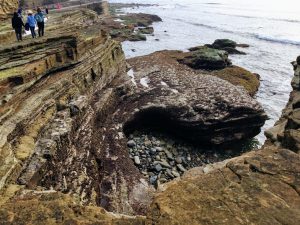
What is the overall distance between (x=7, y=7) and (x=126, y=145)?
19.1 meters

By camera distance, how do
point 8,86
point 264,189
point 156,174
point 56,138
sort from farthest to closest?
point 156,174
point 8,86
point 56,138
point 264,189

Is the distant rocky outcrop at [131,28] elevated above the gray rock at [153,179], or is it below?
below

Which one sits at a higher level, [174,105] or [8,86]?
[8,86]

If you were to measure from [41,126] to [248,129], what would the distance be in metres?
16.6

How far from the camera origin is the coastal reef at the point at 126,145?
880 cm

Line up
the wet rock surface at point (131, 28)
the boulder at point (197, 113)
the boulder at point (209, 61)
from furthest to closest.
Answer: the wet rock surface at point (131, 28) → the boulder at point (209, 61) → the boulder at point (197, 113)

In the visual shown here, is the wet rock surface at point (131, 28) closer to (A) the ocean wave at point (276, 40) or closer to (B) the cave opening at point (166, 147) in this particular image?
(A) the ocean wave at point (276, 40)

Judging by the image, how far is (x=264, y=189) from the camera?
9156 mm

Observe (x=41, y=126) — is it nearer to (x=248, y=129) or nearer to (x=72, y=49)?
(x=72, y=49)

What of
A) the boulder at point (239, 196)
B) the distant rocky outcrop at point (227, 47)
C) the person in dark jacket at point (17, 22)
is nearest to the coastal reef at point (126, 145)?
the boulder at point (239, 196)

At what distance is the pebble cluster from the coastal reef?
0.25ft

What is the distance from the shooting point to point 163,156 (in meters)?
22.2

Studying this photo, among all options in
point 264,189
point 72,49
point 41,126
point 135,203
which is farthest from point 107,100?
point 264,189

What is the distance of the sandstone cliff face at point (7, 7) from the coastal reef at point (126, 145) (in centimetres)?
452
